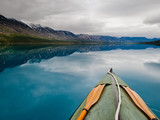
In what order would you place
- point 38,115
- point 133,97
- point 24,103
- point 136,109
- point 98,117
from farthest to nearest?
point 24,103, point 38,115, point 133,97, point 136,109, point 98,117

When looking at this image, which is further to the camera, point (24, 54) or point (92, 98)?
point (24, 54)

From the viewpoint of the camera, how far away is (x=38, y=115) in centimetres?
678

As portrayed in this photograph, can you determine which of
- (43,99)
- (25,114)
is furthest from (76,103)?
(25,114)

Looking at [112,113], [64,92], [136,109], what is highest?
[112,113]

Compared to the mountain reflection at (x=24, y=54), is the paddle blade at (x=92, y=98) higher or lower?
higher

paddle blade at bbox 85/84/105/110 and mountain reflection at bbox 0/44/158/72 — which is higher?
paddle blade at bbox 85/84/105/110

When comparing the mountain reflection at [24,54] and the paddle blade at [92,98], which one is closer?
the paddle blade at [92,98]

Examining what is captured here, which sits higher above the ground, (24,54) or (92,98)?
(92,98)

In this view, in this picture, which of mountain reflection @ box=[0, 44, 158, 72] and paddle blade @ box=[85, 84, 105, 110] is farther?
mountain reflection @ box=[0, 44, 158, 72]

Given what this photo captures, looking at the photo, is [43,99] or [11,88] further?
[11,88]

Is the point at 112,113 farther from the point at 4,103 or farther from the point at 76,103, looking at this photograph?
the point at 4,103

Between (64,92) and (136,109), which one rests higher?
(136,109)

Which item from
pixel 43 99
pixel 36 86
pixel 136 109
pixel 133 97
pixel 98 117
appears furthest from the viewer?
pixel 36 86

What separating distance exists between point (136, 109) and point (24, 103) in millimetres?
8467
